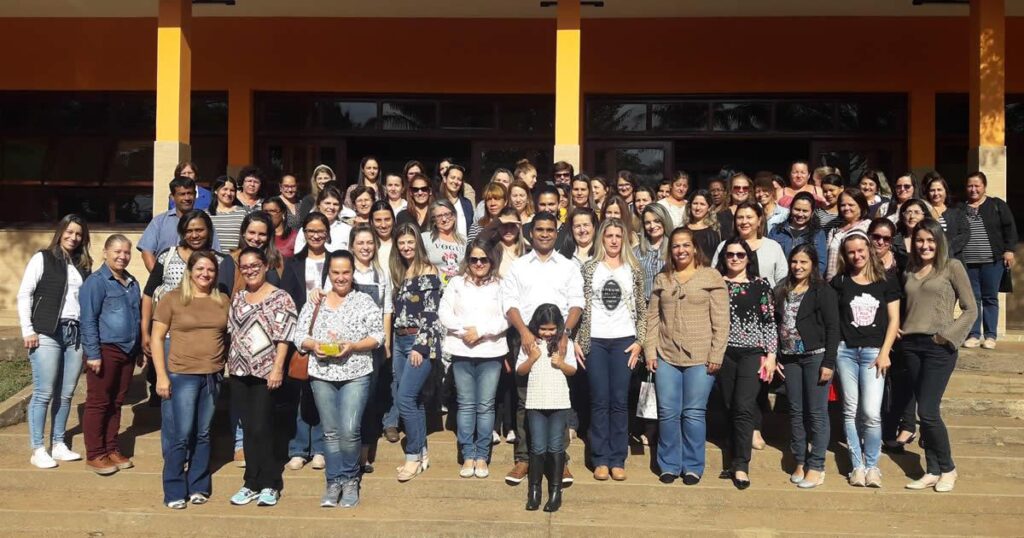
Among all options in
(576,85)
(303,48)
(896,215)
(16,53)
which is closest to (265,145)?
(303,48)

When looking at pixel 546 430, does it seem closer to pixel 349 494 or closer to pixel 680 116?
pixel 349 494

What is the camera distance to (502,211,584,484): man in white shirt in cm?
680

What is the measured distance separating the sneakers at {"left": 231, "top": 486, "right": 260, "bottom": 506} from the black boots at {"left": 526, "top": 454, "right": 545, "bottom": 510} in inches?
75.2

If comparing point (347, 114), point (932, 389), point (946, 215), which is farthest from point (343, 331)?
point (347, 114)

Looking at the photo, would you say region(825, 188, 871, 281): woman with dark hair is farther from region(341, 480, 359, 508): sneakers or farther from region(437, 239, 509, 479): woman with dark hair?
region(341, 480, 359, 508): sneakers

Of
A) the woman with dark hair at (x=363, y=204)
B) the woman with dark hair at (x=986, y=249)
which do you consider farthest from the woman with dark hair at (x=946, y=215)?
the woman with dark hair at (x=363, y=204)

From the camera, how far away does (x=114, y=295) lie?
7012mm

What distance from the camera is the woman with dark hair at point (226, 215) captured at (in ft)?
26.3

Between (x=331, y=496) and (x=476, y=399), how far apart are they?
1.22 metres

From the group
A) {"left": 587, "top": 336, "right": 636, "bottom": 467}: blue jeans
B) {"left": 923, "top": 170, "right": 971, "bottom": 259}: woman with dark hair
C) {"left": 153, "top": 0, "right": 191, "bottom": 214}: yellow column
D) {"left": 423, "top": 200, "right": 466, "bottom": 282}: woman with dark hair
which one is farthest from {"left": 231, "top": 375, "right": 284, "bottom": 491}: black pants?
{"left": 923, "top": 170, "right": 971, "bottom": 259}: woman with dark hair

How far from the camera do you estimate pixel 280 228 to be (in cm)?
767

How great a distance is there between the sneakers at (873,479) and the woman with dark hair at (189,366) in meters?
4.65

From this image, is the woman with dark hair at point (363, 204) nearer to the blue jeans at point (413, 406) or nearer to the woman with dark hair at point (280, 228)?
the woman with dark hair at point (280, 228)

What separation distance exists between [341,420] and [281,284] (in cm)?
116
